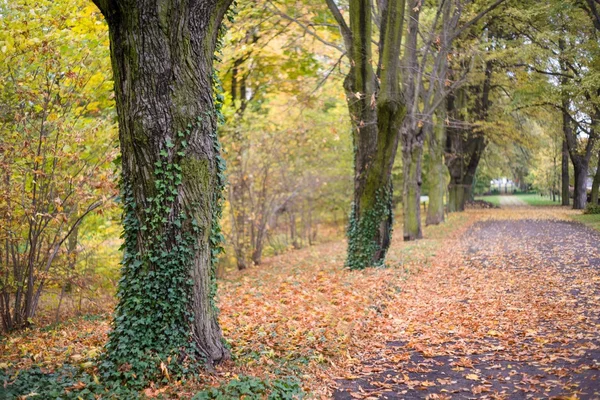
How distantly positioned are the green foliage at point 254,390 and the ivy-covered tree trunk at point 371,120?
7952 mm

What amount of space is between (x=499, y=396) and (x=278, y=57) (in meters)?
15.0

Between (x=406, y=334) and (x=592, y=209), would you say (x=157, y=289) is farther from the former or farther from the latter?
(x=592, y=209)

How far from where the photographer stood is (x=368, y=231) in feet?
43.2

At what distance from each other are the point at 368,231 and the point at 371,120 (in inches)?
103

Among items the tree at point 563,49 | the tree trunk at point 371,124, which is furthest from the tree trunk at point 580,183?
the tree trunk at point 371,124

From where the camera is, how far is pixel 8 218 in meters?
8.53

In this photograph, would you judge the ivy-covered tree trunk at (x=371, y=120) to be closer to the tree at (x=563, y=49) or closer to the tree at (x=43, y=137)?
the tree at (x=43, y=137)

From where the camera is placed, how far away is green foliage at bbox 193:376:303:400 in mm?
4840

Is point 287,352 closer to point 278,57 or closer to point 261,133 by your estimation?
point 261,133

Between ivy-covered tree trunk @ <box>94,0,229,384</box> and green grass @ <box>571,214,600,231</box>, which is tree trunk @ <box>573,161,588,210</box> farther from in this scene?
ivy-covered tree trunk @ <box>94,0,229,384</box>

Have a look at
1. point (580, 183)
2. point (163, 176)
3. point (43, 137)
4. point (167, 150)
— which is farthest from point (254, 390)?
point (580, 183)

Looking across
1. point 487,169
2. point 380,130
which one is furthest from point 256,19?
point 487,169

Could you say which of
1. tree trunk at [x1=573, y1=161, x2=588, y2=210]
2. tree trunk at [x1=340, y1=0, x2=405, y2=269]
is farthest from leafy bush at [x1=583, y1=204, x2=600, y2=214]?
tree trunk at [x1=340, y1=0, x2=405, y2=269]

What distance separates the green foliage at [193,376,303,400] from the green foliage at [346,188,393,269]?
309 inches
